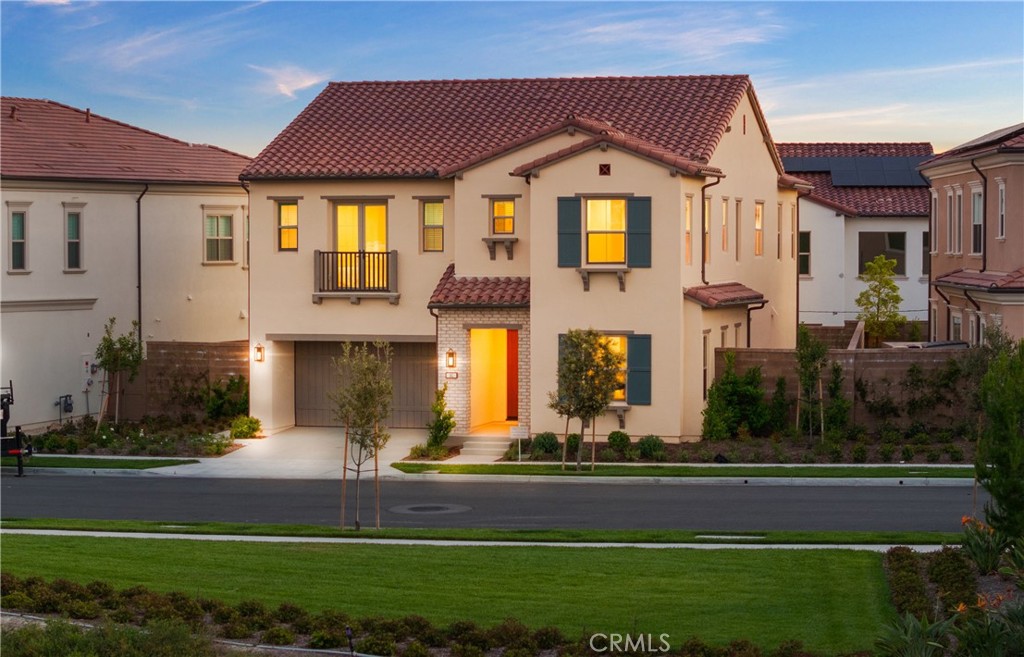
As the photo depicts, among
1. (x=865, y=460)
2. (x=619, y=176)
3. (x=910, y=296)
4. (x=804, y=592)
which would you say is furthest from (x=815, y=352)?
(x=910, y=296)

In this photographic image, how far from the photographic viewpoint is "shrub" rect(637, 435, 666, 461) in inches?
1299

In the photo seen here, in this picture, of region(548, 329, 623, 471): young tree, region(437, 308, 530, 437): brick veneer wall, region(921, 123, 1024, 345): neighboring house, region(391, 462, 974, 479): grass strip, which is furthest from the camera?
region(921, 123, 1024, 345): neighboring house

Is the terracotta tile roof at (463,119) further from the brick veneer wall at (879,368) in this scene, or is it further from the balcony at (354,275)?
the brick veneer wall at (879,368)

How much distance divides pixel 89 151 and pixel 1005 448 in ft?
100

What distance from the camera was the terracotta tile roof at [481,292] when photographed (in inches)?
1390

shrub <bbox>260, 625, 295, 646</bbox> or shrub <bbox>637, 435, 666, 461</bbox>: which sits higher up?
shrub <bbox>637, 435, 666, 461</bbox>

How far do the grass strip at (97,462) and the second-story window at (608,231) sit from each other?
1024 centimetres

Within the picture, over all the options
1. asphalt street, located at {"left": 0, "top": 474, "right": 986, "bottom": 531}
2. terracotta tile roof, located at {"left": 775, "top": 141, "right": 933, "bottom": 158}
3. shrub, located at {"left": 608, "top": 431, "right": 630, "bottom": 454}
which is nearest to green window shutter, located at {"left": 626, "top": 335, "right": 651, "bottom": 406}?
shrub, located at {"left": 608, "top": 431, "right": 630, "bottom": 454}

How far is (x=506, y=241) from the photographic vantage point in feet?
118

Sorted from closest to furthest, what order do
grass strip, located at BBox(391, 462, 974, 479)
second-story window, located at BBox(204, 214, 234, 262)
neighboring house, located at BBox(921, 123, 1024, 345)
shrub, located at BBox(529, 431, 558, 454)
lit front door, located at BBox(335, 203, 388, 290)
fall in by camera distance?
grass strip, located at BBox(391, 462, 974, 479) → shrub, located at BBox(529, 431, 558, 454) → neighboring house, located at BBox(921, 123, 1024, 345) → lit front door, located at BBox(335, 203, 388, 290) → second-story window, located at BBox(204, 214, 234, 262)

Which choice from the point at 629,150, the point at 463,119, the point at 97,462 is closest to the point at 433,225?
the point at 463,119

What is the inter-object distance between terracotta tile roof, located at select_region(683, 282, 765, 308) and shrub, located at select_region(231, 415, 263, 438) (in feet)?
36.9

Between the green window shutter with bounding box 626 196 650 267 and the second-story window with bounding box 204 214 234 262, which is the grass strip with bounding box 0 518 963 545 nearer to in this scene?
the green window shutter with bounding box 626 196 650 267

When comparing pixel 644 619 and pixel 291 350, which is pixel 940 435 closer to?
pixel 291 350
